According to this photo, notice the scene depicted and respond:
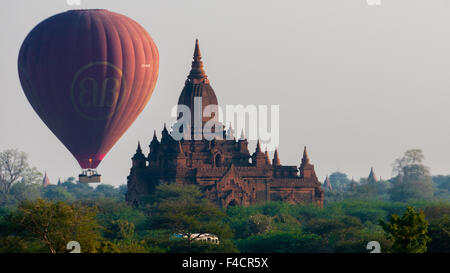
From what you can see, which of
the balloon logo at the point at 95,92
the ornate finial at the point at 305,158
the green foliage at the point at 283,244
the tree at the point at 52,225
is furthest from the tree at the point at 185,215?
the tree at the point at 52,225

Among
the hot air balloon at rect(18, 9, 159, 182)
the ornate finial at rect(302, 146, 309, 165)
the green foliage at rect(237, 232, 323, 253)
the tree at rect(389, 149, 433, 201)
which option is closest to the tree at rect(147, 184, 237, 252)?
the green foliage at rect(237, 232, 323, 253)

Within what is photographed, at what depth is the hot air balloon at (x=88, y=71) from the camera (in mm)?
83625

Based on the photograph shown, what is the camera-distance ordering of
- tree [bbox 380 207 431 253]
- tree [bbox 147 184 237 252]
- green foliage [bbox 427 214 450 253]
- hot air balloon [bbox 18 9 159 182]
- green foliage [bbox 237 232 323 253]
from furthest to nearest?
hot air balloon [bbox 18 9 159 182] → tree [bbox 147 184 237 252] → green foliage [bbox 237 232 323 253] → green foliage [bbox 427 214 450 253] → tree [bbox 380 207 431 253]

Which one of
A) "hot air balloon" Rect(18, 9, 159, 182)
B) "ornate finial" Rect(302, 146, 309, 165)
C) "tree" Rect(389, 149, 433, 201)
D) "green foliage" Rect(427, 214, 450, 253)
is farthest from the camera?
"tree" Rect(389, 149, 433, 201)

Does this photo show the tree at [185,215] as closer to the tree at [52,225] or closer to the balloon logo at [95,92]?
the balloon logo at [95,92]

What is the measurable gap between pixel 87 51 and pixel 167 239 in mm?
15892

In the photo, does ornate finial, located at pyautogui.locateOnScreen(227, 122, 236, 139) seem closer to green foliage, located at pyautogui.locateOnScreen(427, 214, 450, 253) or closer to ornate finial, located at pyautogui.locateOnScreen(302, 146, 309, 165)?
ornate finial, located at pyautogui.locateOnScreen(302, 146, 309, 165)

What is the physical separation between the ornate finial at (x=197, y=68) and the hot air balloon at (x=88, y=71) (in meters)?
21.0

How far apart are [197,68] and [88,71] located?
981 inches

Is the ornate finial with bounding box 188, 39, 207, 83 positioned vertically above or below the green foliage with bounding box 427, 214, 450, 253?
above

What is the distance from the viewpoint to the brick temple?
10138cm

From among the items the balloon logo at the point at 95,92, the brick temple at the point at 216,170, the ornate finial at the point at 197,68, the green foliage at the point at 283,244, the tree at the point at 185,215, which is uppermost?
the ornate finial at the point at 197,68

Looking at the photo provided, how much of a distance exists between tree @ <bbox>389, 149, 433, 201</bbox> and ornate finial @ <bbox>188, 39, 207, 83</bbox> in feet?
121
